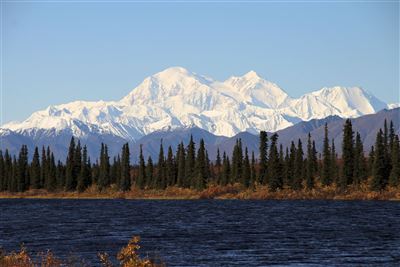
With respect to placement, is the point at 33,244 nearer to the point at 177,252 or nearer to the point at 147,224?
the point at 177,252

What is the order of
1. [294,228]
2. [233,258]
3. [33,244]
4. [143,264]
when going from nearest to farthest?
[143,264] → [233,258] → [33,244] → [294,228]

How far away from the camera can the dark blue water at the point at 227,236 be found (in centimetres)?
6084

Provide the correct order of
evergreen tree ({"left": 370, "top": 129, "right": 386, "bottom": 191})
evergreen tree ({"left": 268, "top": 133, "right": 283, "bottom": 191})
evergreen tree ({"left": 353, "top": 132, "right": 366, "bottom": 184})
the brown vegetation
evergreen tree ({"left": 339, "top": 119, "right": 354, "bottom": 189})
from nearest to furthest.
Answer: the brown vegetation → evergreen tree ({"left": 370, "top": 129, "right": 386, "bottom": 191}) → evergreen tree ({"left": 339, "top": 119, "right": 354, "bottom": 189}) → evergreen tree ({"left": 353, "top": 132, "right": 366, "bottom": 184}) → evergreen tree ({"left": 268, "top": 133, "right": 283, "bottom": 191})

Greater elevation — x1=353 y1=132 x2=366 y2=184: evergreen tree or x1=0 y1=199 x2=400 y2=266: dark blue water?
x1=353 y1=132 x2=366 y2=184: evergreen tree

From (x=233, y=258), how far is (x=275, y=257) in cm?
342

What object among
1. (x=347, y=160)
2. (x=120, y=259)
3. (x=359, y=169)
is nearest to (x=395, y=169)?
(x=359, y=169)

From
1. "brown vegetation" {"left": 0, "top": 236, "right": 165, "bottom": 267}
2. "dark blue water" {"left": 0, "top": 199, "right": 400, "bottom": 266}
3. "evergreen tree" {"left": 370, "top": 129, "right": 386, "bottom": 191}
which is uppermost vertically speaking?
"evergreen tree" {"left": 370, "top": 129, "right": 386, "bottom": 191}

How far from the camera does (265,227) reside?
306 feet

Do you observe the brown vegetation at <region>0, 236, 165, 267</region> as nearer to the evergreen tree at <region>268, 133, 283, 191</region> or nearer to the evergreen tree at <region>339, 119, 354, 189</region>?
the evergreen tree at <region>339, 119, 354, 189</region>

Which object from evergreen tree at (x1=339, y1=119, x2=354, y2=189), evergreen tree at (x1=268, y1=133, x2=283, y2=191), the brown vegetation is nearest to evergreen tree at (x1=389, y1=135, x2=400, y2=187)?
evergreen tree at (x1=339, y1=119, x2=354, y2=189)

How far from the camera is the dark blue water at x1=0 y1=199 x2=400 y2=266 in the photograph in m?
60.8

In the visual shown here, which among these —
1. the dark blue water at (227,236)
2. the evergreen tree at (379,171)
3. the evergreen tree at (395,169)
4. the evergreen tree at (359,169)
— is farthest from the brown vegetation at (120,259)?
the evergreen tree at (359,169)

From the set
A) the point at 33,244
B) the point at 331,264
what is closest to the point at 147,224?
the point at 33,244

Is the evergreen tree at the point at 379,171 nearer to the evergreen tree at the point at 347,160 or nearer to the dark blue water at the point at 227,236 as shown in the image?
the evergreen tree at the point at 347,160
